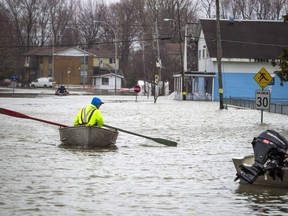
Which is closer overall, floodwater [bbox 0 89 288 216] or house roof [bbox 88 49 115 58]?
floodwater [bbox 0 89 288 216]

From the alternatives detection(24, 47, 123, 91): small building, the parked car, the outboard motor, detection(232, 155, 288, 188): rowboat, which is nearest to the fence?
detection(232, 155, 288, 188): rowboat

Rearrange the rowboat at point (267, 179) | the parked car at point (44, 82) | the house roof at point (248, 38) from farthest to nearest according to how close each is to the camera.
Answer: the parked car at point (44, 82) < the house roof at point (248, 38) < the rowboat at point (267, 179)

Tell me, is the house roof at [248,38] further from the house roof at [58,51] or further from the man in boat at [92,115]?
the house roof at [58,51]

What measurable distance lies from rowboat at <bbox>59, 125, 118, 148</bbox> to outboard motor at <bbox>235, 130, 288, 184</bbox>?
8.19m

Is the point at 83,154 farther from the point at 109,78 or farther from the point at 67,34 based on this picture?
the point at 67,34

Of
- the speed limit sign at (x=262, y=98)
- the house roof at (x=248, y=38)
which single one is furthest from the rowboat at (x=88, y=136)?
the house roof at (x=248, y=38)

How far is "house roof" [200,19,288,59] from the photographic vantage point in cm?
7481

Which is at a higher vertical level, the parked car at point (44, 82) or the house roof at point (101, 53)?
the house roof at point (101, 53)

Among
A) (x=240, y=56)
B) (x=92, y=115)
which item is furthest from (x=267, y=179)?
(x=240, y=56)

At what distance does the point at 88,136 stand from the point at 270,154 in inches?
341

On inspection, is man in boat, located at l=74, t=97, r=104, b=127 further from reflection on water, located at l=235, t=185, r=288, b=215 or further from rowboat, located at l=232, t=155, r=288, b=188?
reflection on water, located at l=235, t=185, r=288, b=215

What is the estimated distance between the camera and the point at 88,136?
21.1 m

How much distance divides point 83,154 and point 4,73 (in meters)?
85.9

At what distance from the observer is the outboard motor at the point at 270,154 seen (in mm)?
13266
